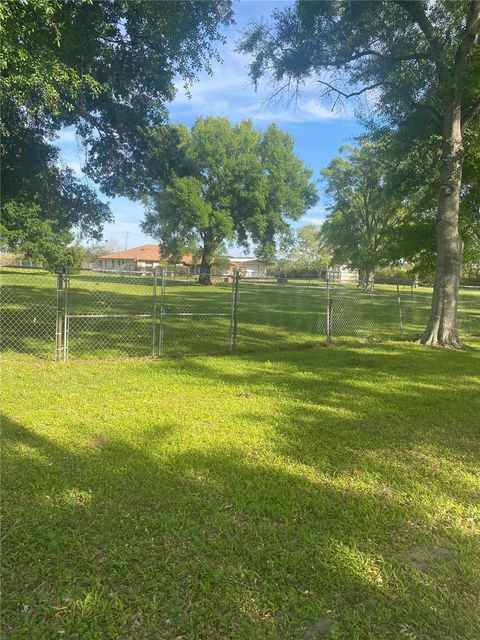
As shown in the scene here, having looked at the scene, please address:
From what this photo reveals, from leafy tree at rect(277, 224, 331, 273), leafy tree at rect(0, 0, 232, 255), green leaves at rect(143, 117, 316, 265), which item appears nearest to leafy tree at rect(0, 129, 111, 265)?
leafy tree at rect(0, 0, 232, 255)

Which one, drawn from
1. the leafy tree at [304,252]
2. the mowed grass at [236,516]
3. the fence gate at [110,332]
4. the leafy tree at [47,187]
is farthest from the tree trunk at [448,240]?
the leafy tree at [304,252]

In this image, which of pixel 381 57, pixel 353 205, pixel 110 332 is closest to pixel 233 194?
pixel 353 205

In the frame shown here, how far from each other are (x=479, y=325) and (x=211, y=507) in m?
15.6

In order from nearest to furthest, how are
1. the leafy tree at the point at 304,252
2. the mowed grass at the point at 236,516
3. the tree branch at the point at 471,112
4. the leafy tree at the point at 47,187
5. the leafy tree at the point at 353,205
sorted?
the mowed grass at the point at 236,516 → the tree branch at the point at 471,112 → the leafy tree at the point at 47,187 → the leafy tree at the point at 353,205 → the leafy tree at the point at 304,252

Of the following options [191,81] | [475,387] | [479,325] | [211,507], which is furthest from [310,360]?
[479,325]

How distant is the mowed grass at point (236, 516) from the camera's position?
6.91 ft

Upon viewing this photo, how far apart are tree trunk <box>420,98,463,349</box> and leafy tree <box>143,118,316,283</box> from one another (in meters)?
31.5

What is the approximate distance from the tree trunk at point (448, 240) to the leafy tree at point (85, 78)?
5525 mm

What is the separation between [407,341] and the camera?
11.2 meters

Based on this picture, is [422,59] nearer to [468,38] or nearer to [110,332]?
[468,38]

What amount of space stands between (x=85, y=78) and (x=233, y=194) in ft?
122

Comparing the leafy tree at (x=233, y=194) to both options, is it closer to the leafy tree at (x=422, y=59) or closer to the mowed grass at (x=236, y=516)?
the leafy tree at (x=422, y=59)

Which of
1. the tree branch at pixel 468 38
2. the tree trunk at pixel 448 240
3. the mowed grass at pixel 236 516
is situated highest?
the tree branch at pixel 468 38

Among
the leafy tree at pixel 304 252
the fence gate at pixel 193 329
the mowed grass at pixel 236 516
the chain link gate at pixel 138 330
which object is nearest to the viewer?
the mowed grass at pixel 236 516
